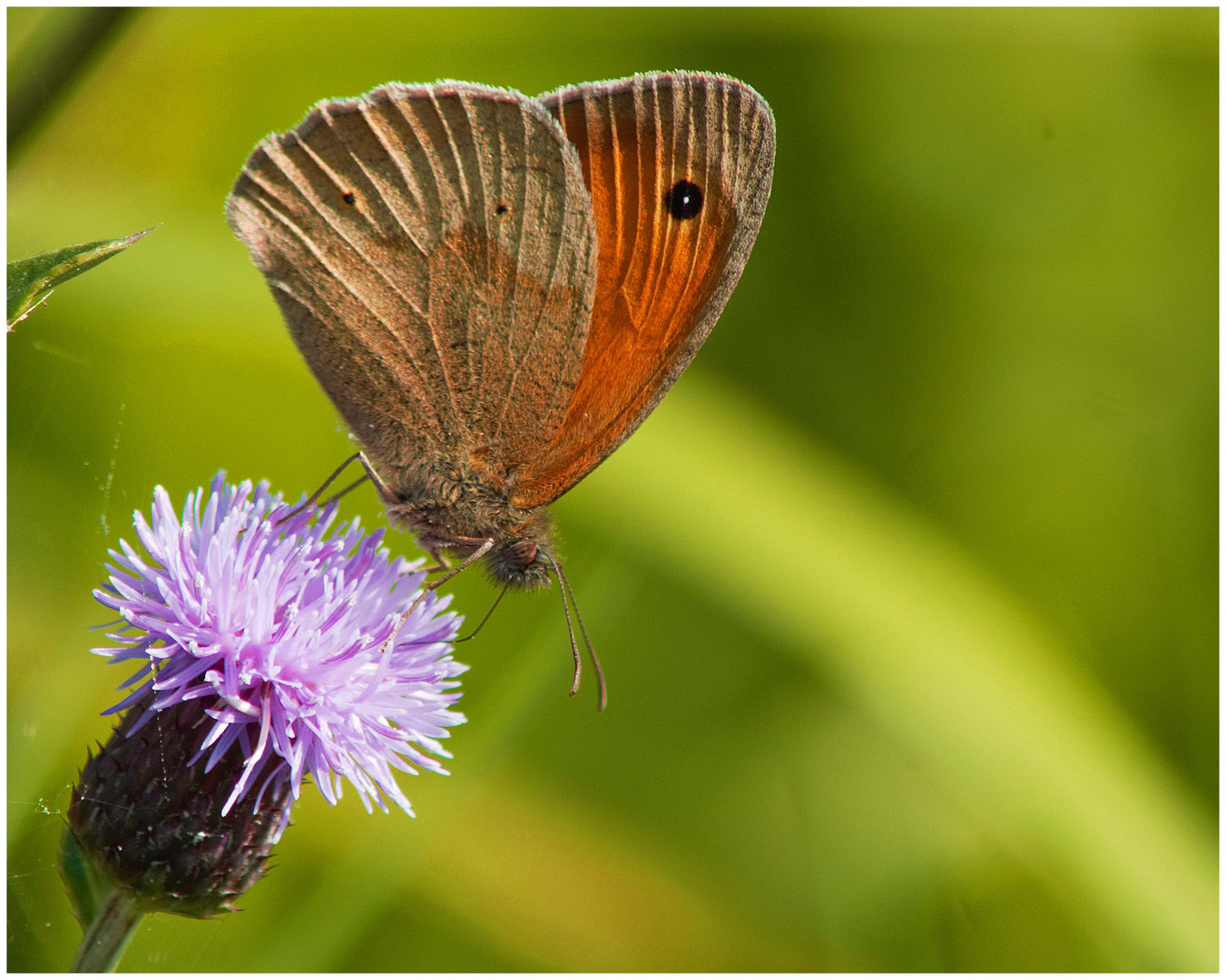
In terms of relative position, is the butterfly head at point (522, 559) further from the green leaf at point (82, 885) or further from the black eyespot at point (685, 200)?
the green leaf at point (82, 885)

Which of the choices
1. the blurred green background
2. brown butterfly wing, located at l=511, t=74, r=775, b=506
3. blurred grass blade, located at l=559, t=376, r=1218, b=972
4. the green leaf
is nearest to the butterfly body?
brown butterfly wing, located at l=511, t=74, r=775, b=506

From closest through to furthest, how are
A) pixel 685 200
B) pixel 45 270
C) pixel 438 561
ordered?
1. pixel 45 270
2. pixel 685 200
3. pixel 438 561

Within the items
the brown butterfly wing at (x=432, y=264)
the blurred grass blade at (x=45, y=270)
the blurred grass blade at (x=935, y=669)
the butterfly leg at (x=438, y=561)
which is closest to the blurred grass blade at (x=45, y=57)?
the brown butterfly wing at (x=432, y=264)

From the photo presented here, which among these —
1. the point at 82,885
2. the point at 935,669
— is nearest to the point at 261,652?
the point at 82,885

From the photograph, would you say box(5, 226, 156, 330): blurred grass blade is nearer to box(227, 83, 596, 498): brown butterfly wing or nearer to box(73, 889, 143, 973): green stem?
box(227, 83, 596, 498): brown butterfly wing

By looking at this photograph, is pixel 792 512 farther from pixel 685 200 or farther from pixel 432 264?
pixel 432 264

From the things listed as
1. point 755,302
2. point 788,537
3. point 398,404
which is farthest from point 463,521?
point 755,302
